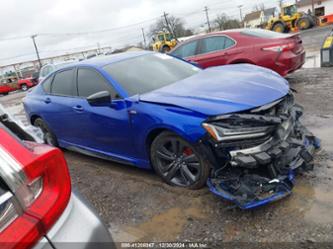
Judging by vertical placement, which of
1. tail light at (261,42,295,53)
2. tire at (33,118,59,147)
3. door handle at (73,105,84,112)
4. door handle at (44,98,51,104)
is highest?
door handle at (44,98,51,104)

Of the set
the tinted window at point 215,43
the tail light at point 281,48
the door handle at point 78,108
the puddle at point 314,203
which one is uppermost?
the tinted window at point 215,43

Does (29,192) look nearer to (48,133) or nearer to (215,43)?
(48,133)

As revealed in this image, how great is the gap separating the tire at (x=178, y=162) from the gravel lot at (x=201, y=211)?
0.44 feet

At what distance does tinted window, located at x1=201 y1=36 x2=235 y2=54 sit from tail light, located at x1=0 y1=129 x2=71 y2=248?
22.6 ft

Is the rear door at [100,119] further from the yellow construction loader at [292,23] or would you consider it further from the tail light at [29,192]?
the yellow construction loader at [292,23]

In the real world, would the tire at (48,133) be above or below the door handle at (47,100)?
below

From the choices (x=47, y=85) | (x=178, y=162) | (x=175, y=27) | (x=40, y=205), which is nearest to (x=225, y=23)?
(x=175, y=27)

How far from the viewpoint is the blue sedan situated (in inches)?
113

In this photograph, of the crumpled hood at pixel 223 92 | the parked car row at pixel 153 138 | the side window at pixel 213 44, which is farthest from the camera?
the side window at pixel 213 44

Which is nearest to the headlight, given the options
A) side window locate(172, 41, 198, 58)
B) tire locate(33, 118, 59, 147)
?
tire locate(33, 118, 59, 147)

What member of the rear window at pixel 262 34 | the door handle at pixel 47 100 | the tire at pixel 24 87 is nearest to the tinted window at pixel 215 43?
the rear window at pixel 262 34

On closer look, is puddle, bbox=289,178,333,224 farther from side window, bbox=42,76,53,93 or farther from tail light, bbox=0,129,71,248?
side window, bbox=42,76,53,93

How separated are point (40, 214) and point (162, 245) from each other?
1664 millimetres

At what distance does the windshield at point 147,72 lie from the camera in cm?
389
